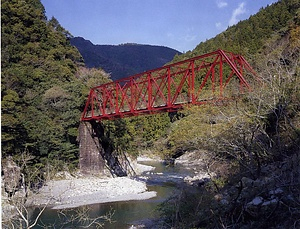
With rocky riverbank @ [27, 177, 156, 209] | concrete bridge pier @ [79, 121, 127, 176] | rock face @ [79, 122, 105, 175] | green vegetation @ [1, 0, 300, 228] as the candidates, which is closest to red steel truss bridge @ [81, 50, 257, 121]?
green vegetation @ [1, 0, 300, 228]

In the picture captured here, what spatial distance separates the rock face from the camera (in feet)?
66.8

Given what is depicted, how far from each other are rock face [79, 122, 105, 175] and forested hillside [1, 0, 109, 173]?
0.44 metres

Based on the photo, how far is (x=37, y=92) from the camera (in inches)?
752

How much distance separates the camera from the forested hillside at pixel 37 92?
47.5ft

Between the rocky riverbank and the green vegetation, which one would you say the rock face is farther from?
the rocky riverbank

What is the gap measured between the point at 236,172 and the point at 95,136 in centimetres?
1506

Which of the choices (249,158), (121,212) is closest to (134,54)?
(121,212)

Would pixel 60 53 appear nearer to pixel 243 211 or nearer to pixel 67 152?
pixel 67 152

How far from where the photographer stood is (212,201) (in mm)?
6566

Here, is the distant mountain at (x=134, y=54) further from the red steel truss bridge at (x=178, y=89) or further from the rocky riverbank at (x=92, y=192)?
the rocky riverbank at (x=92, y=192)

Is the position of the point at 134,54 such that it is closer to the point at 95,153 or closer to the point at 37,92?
the point at 95,153

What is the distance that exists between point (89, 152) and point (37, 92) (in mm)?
4792

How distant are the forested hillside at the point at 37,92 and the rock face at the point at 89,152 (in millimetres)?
439

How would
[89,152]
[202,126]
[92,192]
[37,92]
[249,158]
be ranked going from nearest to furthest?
[249,158], [202,126], [92,192], [37,92], [89,152]
